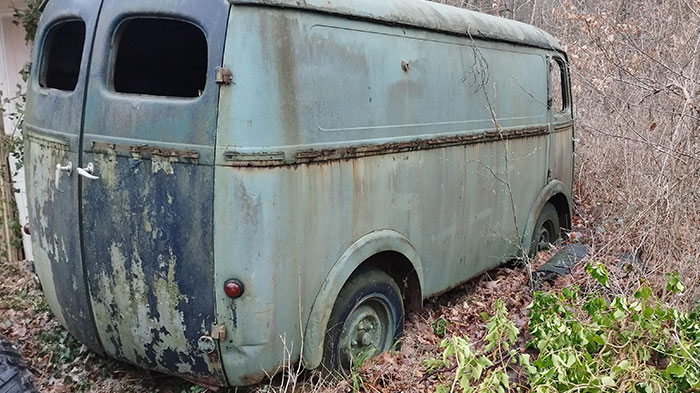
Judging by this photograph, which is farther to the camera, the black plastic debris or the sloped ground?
the black plastic debris

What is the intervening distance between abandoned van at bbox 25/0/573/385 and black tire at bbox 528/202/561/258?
206 centimetres

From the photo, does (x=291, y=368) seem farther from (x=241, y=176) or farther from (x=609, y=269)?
(x=609, y=269)

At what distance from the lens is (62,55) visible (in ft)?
13.9

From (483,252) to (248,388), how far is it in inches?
98.7

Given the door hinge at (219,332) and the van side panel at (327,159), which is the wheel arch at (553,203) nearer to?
the van side panel at (327,159)

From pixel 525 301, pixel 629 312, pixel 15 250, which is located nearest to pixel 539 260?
pixel 525 301

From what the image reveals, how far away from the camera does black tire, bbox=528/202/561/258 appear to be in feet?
20.3

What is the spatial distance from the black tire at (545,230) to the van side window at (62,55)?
15.1 feet

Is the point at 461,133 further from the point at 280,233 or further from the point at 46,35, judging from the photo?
the point at 46,35

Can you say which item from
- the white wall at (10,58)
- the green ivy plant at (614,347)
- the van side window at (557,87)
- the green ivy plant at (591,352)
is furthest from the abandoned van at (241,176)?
the white wall at (10,58)

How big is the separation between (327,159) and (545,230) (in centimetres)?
408

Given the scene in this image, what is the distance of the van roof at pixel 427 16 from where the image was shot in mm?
3328

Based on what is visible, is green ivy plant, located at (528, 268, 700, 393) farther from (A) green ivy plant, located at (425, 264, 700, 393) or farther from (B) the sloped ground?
(B) the sloped ground

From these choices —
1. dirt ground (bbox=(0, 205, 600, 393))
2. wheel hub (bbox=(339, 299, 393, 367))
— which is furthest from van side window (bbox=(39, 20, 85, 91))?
wheel hub (bbox=(339, 299, 393, 367))
